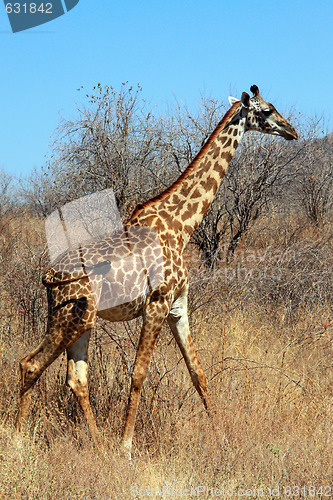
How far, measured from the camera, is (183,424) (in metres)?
4.32

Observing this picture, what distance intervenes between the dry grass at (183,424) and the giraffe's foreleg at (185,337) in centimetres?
10

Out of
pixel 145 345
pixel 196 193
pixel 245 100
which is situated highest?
pixel 245 100

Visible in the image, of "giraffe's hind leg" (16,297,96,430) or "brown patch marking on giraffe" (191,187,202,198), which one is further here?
"brown patch marking on giraffe" (191,187,202,198)

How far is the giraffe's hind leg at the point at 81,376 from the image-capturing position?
411 cm

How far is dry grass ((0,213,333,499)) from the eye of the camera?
11.7 ft

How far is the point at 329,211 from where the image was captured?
15492 millimetres

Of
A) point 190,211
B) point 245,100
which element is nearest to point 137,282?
point 190,211

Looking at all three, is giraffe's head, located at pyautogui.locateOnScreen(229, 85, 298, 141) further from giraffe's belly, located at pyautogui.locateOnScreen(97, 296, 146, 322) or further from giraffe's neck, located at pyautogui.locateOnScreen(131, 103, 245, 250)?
giraffe's belly, located at pyautogui.locateOnScreen(97, 296, 146, 322)

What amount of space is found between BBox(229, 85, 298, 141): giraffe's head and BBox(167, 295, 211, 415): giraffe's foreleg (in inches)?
65.6

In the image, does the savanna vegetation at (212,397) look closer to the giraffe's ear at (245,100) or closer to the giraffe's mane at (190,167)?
the giraffe's mane at (190,167)

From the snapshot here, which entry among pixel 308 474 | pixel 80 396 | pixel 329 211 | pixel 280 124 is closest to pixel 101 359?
pixel 80 396

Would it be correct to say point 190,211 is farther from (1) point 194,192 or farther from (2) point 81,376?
(2) point 81,376

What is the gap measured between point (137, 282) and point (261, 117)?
6.16ft

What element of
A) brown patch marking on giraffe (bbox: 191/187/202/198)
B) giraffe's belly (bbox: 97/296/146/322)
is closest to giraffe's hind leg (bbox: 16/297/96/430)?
giraffe's belly (bbox: 97/296/146/322)
